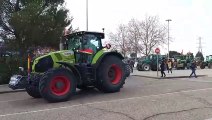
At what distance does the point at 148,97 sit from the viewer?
13406 millimetres

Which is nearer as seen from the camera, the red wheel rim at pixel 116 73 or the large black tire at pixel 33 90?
the large black tire at pixel 33 90

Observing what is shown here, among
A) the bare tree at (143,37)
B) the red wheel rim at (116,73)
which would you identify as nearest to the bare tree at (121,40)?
the bare tree at (143,37)

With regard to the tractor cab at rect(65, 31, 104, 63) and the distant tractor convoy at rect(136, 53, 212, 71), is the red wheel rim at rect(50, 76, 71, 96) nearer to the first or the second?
the tractor cab at rect(65, 31, 104, 63)

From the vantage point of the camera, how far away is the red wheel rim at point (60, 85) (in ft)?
42.6

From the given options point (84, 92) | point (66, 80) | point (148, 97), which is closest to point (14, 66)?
point (84, 92)

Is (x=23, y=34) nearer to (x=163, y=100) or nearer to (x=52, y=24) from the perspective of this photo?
(x=52, y=24)

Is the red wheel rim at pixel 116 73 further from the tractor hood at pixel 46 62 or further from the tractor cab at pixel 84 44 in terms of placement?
the tractor hood at pixel 46 62

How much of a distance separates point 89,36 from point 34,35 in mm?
10477

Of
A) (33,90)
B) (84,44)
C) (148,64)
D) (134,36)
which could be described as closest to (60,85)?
(33,90)

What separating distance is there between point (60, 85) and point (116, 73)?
3478 millimetres

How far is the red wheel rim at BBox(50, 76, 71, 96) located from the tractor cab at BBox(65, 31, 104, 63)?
4.77 feet

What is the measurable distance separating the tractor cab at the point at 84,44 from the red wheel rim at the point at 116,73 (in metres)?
1.07

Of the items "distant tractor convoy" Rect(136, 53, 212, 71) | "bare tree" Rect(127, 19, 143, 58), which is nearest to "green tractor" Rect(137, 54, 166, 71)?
"distant tractor convoy" Rect(136, 53, 212, 71)

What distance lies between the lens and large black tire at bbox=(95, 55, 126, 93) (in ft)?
48.4
